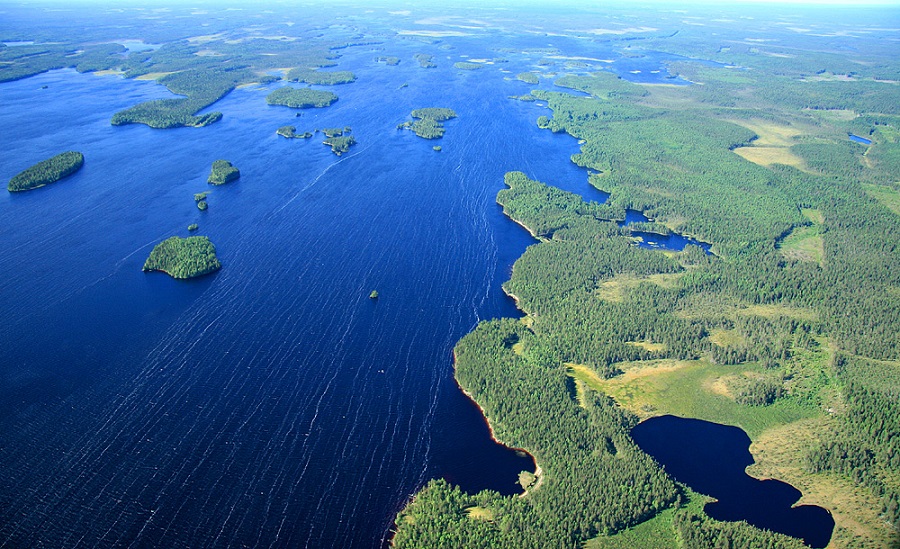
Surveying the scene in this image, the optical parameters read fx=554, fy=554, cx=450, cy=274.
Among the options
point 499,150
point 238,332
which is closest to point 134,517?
point 238,332

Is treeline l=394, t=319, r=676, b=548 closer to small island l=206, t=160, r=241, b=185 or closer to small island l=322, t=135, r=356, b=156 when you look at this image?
small island l=206, t=160, r=241, b=185

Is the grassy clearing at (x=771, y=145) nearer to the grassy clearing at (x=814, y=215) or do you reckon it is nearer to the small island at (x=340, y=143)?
the grassy clearing at (x=814, y=215)

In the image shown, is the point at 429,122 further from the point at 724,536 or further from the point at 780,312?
the point at 724,536

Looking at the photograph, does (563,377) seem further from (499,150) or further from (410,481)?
(499,150)

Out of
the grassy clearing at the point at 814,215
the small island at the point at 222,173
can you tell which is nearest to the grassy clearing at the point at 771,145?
the grassy clearing at the point at 814,215

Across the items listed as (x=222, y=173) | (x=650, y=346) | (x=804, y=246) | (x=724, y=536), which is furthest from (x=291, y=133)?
(x=724, y=536)
